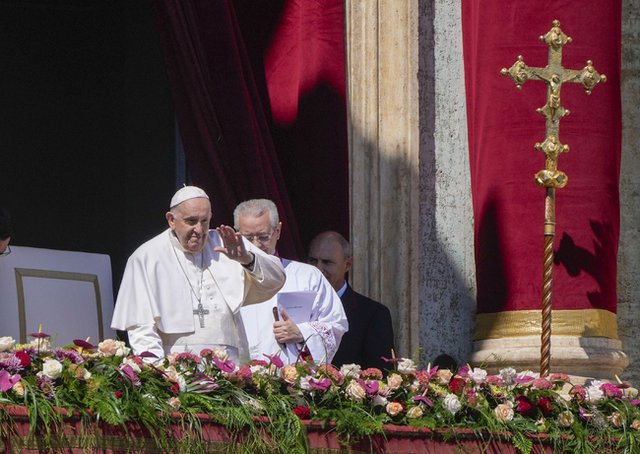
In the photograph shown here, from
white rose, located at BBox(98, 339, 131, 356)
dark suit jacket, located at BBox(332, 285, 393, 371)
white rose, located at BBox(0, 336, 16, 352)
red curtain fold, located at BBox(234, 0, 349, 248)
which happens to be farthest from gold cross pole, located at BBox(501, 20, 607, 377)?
white rose, located at BBox(0, 336, 16, 352)

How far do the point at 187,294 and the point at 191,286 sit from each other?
0.07 m

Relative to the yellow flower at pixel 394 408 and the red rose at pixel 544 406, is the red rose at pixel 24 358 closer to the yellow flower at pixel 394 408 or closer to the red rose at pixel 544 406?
the yellow flower at pixel 394 408

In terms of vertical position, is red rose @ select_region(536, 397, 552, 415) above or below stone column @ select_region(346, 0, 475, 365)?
below

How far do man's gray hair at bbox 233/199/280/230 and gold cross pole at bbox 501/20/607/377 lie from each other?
1.03 metres

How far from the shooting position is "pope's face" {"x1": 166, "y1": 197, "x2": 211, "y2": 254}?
611 centimetres

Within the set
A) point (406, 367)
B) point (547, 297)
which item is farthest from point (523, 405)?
point (547, 297)

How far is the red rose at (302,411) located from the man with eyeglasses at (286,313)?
3.51ft

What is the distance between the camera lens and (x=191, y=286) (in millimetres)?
6340

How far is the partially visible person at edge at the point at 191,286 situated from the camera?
606 cm

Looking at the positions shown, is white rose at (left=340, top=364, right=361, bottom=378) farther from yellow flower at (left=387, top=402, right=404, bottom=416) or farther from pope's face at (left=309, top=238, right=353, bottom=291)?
pope's face at (left=309, top=238, right=353, bottom=291)

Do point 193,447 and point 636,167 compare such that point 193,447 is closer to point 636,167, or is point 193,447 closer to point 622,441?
point 622,441

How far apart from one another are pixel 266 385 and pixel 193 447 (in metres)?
0.36

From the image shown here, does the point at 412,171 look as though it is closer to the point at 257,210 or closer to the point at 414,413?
the point at 257,210

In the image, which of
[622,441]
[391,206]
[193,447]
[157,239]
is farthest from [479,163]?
[193,447]
